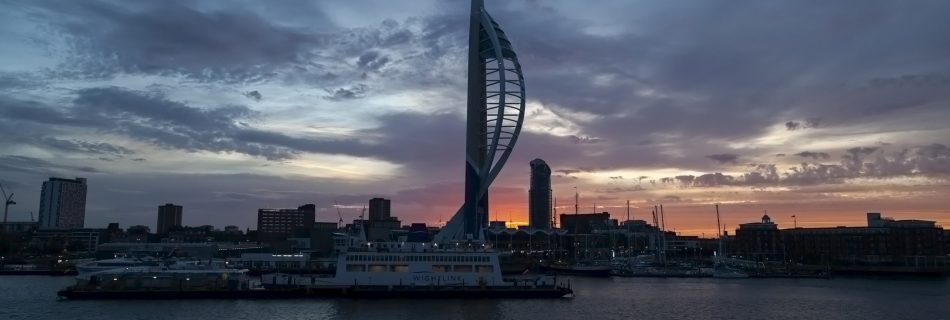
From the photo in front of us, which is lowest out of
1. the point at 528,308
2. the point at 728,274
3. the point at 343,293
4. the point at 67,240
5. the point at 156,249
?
the point at 528,308

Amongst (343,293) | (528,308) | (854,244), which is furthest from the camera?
(854,244)

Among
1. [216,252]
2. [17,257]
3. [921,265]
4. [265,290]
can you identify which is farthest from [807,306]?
[17,257]

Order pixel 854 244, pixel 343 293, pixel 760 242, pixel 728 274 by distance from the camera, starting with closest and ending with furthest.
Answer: pixel 343 293, pixel 728 274, pixel 854 244, pixel 760 242

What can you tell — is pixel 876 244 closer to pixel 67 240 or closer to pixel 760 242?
pixel 760 242

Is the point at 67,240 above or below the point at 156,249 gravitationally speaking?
above

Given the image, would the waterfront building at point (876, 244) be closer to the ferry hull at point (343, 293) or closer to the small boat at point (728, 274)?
the small boat at point (728, 274)

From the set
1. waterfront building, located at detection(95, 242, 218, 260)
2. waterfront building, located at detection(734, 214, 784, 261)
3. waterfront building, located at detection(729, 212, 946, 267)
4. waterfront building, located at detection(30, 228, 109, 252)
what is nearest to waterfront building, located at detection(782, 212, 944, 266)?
waterfront building, located at detection(729, 212, 946, 267)

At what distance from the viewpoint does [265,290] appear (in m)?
63.1

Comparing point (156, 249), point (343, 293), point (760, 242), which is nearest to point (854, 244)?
point (760, 242)

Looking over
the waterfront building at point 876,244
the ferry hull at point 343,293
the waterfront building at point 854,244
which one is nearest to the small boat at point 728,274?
the waterfront building at point 854,244

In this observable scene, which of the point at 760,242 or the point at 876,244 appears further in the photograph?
the point at 760,242

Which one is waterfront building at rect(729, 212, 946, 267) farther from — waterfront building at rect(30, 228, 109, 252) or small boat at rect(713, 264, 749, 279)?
waterfront building at rect(30, 228, 109, 252)

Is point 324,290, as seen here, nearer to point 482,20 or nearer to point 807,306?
point 482,20

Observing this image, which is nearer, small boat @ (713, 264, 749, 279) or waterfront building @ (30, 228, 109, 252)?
small boat @ (713, 264, 749, 279)
